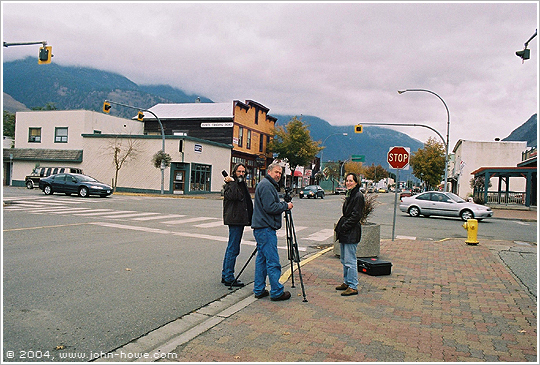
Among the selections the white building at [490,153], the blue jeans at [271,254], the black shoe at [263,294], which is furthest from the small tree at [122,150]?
the white building at [490,153]

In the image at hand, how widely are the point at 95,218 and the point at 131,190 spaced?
2371 centimetres

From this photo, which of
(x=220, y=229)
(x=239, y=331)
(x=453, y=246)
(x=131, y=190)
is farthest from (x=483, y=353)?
(x=131, y=190)

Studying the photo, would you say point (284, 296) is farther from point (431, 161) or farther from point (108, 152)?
point (431, 161)

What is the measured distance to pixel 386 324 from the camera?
5070mm

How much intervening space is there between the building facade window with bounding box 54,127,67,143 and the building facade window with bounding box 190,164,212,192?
13599mm

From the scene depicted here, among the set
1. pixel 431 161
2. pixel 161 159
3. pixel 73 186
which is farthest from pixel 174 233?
pixel 431 161

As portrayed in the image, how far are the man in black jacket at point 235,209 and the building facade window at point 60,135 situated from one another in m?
40.4

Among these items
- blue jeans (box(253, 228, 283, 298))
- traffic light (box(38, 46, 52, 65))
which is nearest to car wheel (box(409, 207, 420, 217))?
traffic light (box(38, 46, 52, 65))

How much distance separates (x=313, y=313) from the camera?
541 cm

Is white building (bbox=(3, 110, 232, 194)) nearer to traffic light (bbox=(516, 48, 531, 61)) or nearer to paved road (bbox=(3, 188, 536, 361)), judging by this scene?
paved road (bbox=(3, 188, 536, 361))

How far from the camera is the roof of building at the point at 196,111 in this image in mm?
Result: 46922

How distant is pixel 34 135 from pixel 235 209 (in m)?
44.3

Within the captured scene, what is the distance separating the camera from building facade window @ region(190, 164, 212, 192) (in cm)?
3862

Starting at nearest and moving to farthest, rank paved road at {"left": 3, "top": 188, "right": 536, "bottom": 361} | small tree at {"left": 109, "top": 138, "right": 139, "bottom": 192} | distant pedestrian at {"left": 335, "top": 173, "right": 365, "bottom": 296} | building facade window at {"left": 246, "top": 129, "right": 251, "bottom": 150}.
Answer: paved road at {"left": 3, "top": 188, "right": 536, "bottom": 361} < distant pedestrian at {"left": 335, "top": 173, "right": 365, "bottom": 296} < small tree at {"left": 109, "top": 138, "right": 139, "bottom": 192} < building facade window at {"left": 246, "top": 129, "right": 251, "bottom": 150}
